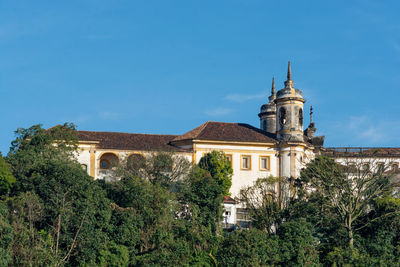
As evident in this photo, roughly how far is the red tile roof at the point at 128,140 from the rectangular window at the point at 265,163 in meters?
7.17

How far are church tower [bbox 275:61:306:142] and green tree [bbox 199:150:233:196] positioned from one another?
5.87 meters

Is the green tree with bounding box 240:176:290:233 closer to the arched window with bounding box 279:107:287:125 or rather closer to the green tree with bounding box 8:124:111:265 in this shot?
the arched window with bounding box 279:107:287:125

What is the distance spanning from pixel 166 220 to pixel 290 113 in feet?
72.0

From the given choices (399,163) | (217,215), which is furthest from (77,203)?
(399,163)

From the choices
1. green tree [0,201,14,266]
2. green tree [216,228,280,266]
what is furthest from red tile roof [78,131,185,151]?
green tree [0,201,14,266]

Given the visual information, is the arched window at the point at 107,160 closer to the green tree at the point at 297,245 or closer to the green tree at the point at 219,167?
the green tree at the point at 219,167

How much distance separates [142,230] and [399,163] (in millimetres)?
32949

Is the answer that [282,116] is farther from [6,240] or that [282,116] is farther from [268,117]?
[6,240]

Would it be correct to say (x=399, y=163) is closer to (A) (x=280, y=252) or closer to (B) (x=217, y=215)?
(B) (x=217, y=215)

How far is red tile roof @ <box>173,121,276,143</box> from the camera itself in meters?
58.0

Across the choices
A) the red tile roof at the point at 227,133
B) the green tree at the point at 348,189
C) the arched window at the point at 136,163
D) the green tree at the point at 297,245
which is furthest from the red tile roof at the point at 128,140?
the green tree at the point at 297,245

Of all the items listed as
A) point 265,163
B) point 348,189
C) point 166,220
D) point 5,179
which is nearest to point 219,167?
point 265,163

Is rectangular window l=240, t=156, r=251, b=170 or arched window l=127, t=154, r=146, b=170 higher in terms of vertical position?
rectangular window l=240, t=156, r=251, b=170

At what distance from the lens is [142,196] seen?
41.8 metres
